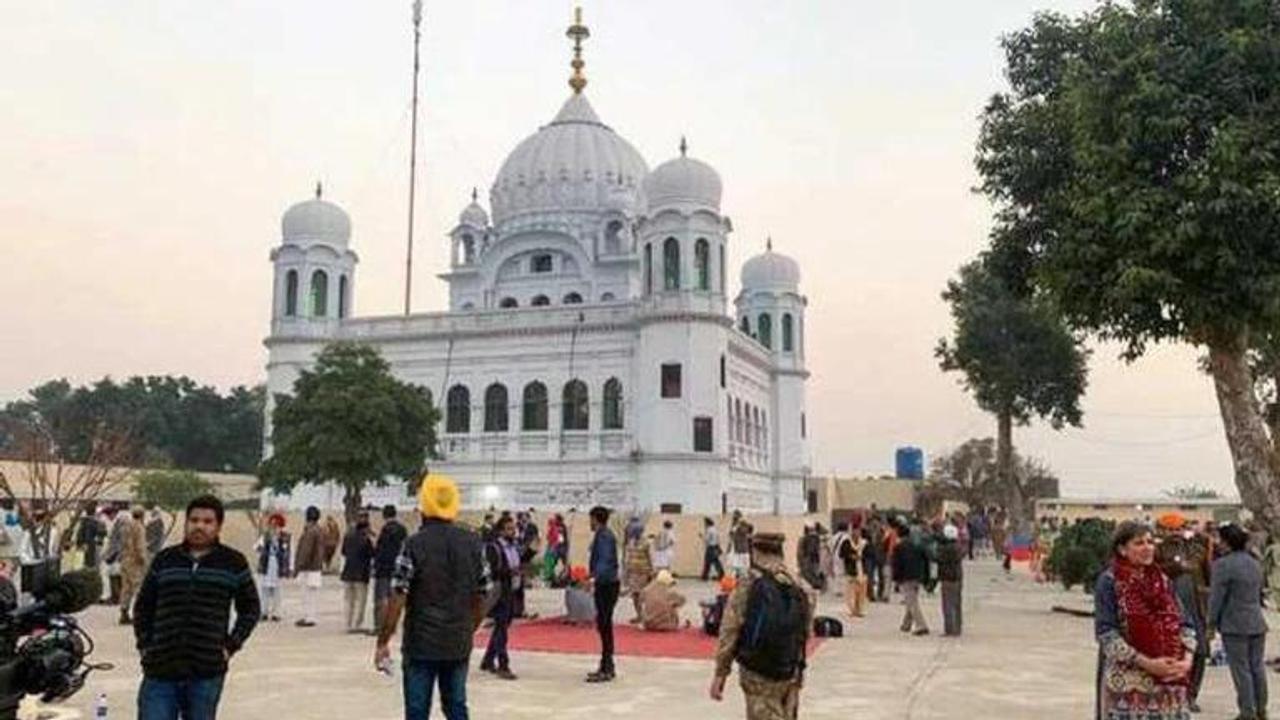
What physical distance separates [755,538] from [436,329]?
42.3m

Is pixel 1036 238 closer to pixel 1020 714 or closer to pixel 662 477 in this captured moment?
pixel 1020 714

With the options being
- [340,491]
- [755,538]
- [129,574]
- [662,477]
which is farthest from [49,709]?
[340,491]

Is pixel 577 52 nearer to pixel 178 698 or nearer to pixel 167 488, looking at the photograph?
pixel 167 488

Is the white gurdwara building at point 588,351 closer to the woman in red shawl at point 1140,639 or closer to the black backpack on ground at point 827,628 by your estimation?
the black backpack on ground at point 827,628

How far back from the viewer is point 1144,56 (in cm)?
1706

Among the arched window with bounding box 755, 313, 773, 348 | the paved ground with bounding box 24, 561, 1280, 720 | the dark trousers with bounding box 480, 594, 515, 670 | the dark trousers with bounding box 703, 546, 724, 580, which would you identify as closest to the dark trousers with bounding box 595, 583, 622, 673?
the paved ground with bounding box 24, 561, 1280, 720

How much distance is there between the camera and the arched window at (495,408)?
153 ft

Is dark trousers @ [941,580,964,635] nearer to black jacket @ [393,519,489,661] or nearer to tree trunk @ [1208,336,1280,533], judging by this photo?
tree trunk @ [1208,336,1280,533]

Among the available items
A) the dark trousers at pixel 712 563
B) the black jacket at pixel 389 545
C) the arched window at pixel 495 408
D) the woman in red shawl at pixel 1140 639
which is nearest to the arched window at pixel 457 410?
the arched window at pixel 495 408

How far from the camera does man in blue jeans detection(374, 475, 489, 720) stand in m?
6.91

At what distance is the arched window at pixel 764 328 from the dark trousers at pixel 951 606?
39787 mm

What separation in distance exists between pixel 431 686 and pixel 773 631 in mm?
2202

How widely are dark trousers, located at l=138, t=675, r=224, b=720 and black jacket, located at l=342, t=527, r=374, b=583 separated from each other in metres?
10.0

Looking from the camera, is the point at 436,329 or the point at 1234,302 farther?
the point at 436,329
